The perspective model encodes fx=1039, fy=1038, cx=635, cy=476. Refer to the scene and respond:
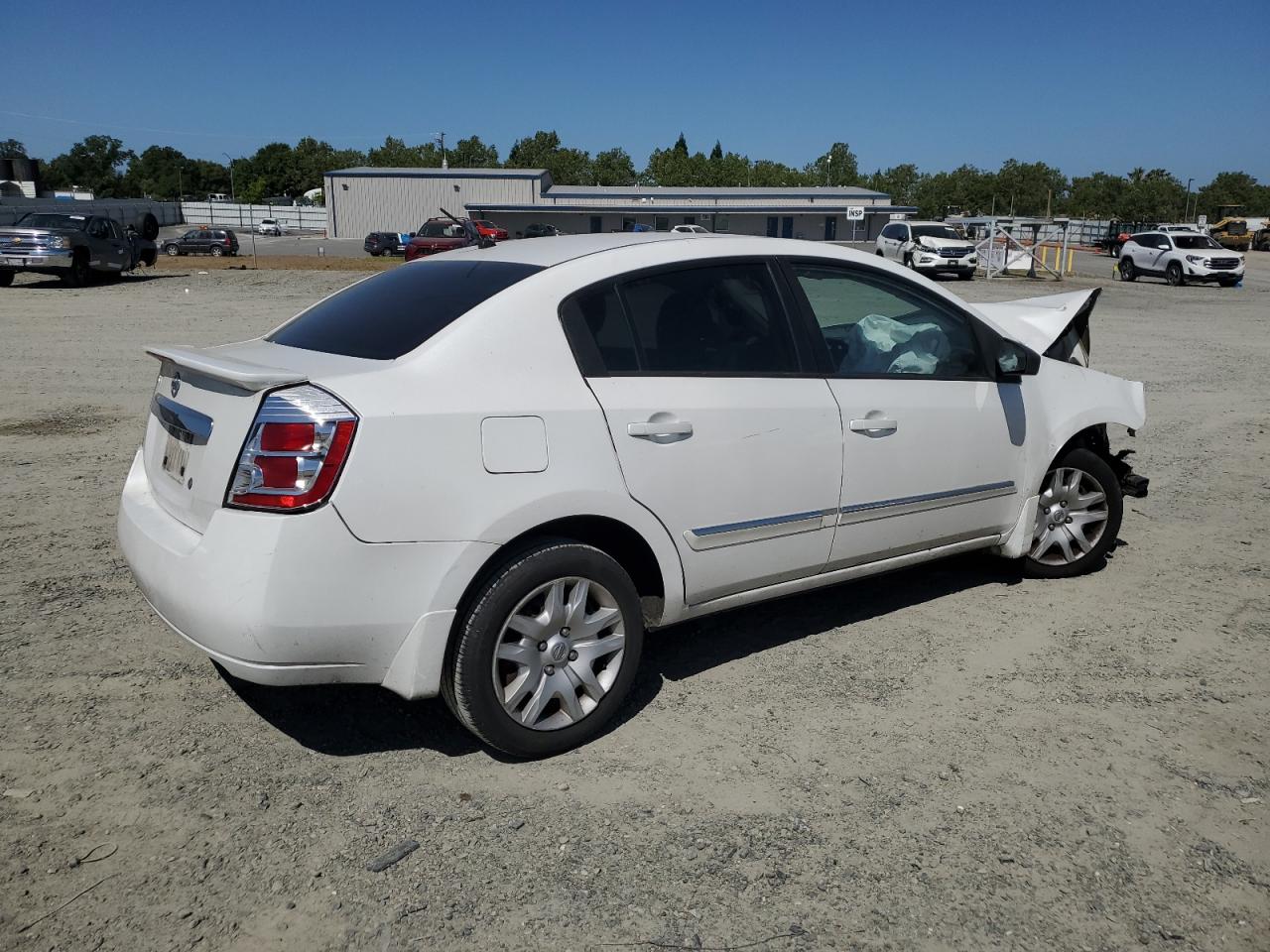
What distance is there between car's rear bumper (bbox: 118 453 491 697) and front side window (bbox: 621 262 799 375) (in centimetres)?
105

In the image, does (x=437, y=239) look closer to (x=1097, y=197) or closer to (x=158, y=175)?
(x=1097, y=197)

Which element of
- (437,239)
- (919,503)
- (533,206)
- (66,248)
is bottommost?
(919,503)

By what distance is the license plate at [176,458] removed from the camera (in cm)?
336

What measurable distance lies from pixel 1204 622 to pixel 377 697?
365cm

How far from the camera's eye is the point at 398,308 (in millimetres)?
3732

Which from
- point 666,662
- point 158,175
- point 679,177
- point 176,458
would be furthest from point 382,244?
point 158,175

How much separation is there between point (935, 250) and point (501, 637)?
30.8 meters

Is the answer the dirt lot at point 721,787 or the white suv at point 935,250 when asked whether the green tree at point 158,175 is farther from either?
the dirt lot at point 721,787

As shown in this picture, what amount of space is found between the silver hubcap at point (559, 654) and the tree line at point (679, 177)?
4768 inches

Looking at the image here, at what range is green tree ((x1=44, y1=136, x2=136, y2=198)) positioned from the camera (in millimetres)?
148750

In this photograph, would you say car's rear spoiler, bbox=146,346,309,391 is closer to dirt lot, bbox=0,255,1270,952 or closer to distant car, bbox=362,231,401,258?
dirt lot, bbox=0,255,1270,952

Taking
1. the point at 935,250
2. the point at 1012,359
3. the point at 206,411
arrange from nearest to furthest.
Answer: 1. the point at 206,411
2. the point at 1012,359
3. the point at 935,250

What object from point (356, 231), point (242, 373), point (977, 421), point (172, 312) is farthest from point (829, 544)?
point (356, 231)

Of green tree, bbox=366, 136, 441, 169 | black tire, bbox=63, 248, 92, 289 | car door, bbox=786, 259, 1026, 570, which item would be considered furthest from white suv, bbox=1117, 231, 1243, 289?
green tree, bbox=366, 136, 441, 169
